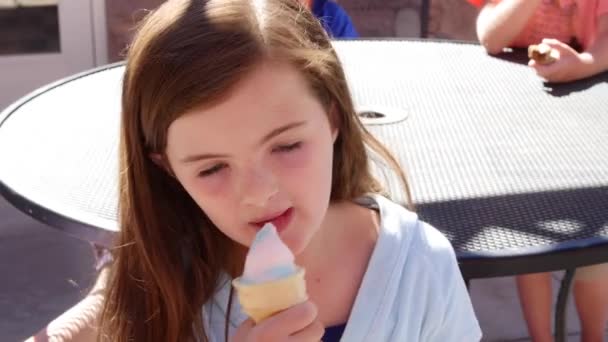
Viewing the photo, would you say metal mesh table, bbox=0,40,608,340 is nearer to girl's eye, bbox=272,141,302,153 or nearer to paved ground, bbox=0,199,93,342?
girl's eye, bbox=272,141,302,153

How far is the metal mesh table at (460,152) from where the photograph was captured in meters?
1.74

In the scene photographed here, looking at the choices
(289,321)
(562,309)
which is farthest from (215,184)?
(562,309)

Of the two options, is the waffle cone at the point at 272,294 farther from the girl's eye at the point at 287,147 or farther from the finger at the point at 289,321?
the girl's eye at the point at 287,147

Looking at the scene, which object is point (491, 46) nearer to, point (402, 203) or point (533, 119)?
point (533, 119)

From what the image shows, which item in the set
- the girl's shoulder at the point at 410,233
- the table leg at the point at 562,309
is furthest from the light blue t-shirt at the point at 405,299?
the table leg at the point at 562,309

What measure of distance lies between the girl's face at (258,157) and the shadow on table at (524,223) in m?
0.45

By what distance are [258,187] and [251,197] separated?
0.06ft

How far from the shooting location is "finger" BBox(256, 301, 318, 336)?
122 centimetres

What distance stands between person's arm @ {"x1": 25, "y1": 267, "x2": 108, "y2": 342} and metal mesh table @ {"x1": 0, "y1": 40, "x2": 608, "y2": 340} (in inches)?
6.4

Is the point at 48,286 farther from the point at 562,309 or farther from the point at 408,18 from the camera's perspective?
the point at 408,18

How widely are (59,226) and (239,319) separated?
22.0 inches

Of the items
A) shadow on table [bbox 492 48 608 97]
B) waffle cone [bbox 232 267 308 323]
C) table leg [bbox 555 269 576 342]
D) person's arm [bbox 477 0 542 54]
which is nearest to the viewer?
waffle cone [bbox 232 267 308 323]

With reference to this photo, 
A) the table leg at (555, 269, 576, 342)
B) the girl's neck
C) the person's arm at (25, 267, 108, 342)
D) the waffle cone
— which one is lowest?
the table leg at (555, 269, 576, 342)

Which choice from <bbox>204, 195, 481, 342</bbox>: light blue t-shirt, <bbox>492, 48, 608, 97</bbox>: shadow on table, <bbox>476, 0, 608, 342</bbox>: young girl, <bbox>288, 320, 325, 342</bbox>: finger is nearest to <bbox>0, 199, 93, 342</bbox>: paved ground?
<bbox>476, 0, 608, 342</bbox>: young girl
